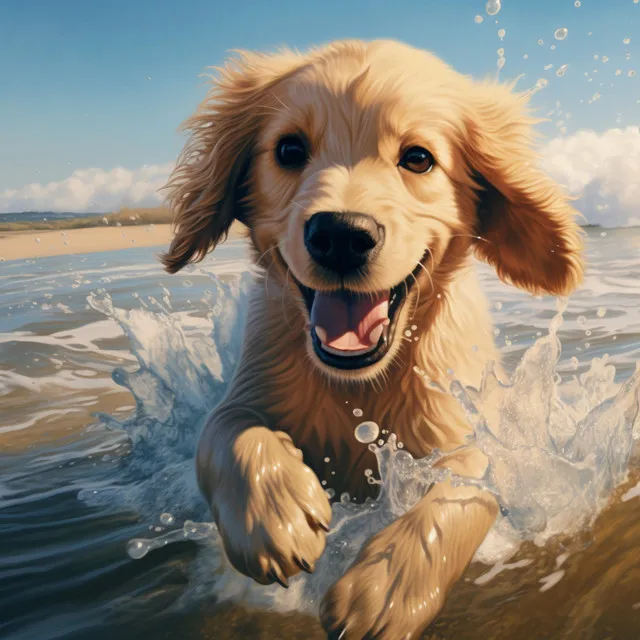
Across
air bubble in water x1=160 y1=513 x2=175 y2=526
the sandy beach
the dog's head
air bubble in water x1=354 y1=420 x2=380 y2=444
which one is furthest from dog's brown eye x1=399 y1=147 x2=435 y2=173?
the sandy beach

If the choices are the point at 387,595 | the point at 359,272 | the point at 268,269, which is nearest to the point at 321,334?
the point at 359,272

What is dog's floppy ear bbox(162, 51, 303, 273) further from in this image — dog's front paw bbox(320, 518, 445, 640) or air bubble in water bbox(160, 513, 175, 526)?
dog's front paw bbox(320, 518, 445, 640)

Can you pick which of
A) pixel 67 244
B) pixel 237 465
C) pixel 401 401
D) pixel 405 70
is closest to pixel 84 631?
pixel 237 465

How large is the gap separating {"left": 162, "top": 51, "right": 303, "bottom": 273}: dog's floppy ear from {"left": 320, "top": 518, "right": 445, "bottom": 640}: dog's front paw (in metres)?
1.31

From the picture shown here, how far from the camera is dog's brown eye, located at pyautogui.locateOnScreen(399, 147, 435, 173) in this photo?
2355mm

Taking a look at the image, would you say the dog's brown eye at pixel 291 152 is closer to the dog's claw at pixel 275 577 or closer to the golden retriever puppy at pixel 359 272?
the golden retriever puppy at pixel 359 272

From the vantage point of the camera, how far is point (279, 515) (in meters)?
2.08

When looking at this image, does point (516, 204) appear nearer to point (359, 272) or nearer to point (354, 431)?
point (359, 272)

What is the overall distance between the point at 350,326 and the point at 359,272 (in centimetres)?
22

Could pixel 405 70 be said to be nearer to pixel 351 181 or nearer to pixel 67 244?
pixel 351 181

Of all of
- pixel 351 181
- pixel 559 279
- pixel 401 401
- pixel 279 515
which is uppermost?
pixel 351 181

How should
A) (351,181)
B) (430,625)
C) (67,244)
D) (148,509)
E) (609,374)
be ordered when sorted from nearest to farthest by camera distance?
(430,625) < (351,181) < (148,509) < (609,374) < (67,244)

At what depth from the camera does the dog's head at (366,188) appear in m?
2.19

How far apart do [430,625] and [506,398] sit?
82cm
